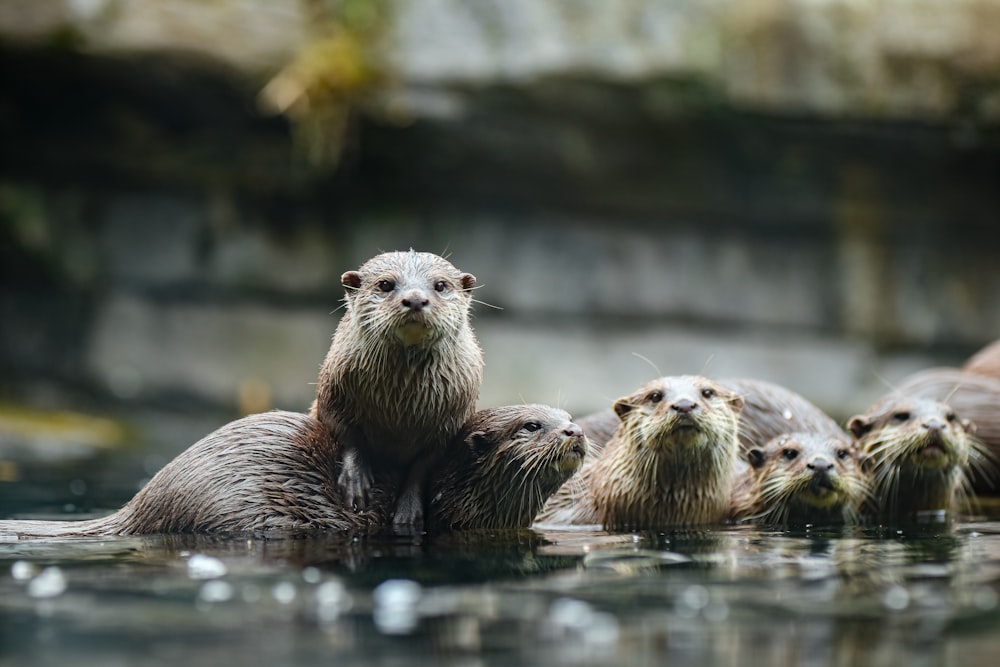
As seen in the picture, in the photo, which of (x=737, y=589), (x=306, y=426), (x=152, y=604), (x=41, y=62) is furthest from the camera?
(x=41, y=62)

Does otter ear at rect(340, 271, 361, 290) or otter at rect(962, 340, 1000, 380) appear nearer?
otter ear at rect(340, 271, 361, 290)

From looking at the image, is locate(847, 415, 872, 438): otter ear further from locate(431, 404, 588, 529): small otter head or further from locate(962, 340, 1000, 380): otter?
locate(962, 340, 1000, 380): otter

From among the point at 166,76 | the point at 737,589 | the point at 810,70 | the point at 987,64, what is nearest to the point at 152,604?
the point at 737,589

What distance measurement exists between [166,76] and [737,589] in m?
7.20

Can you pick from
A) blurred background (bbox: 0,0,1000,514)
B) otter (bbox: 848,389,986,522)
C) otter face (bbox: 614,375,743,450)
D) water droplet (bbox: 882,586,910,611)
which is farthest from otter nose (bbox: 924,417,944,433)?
blurred background (bbox: 0,0,1000,514)

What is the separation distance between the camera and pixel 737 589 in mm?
2906

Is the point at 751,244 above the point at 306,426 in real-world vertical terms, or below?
above

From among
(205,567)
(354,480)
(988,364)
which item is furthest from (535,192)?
(205,567)

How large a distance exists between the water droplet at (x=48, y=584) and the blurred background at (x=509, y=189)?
560 centimetres

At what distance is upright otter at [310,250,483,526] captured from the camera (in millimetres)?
3959

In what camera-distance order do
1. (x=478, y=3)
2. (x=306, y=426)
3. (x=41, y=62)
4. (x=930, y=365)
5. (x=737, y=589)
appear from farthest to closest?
(x=930, y=365) → (x=478, y=3) → (x=41, y=62) → (x=306, y=426) → (x=737, y=589)

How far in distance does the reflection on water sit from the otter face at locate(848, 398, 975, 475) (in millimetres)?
995

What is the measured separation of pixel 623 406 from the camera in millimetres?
4754

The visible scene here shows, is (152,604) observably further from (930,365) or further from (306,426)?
(930,365)
